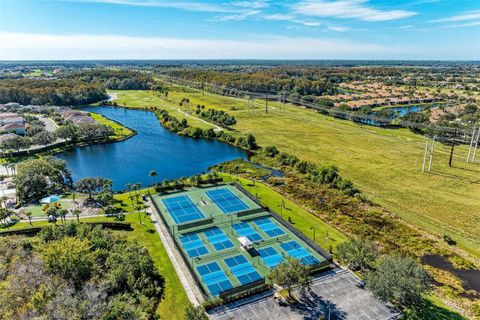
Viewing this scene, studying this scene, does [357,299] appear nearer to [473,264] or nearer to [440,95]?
[473,264]

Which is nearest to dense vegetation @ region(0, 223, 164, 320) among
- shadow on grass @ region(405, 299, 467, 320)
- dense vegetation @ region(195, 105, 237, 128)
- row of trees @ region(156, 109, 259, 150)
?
shadow on grass @ region(405, 299, 467, 320)

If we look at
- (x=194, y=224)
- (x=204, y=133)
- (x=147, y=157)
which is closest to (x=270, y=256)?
(x=194, y=224)

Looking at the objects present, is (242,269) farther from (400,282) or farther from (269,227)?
(400,282)

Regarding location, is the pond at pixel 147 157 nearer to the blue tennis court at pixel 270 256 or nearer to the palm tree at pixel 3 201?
the palm tree at pixel 3 201

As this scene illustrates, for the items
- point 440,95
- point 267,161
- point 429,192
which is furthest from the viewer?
point 440,95

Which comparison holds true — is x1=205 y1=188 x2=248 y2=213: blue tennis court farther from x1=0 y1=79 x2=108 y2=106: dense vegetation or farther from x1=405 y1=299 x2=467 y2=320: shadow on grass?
x1=0 y1=79 x2=108 y2=106: dense vegetation

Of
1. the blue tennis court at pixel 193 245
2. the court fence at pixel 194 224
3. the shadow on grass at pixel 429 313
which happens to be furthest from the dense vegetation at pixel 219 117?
the shadow on grass at pixel 429 313

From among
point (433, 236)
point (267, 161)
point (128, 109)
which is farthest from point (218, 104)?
point (433, 236)
